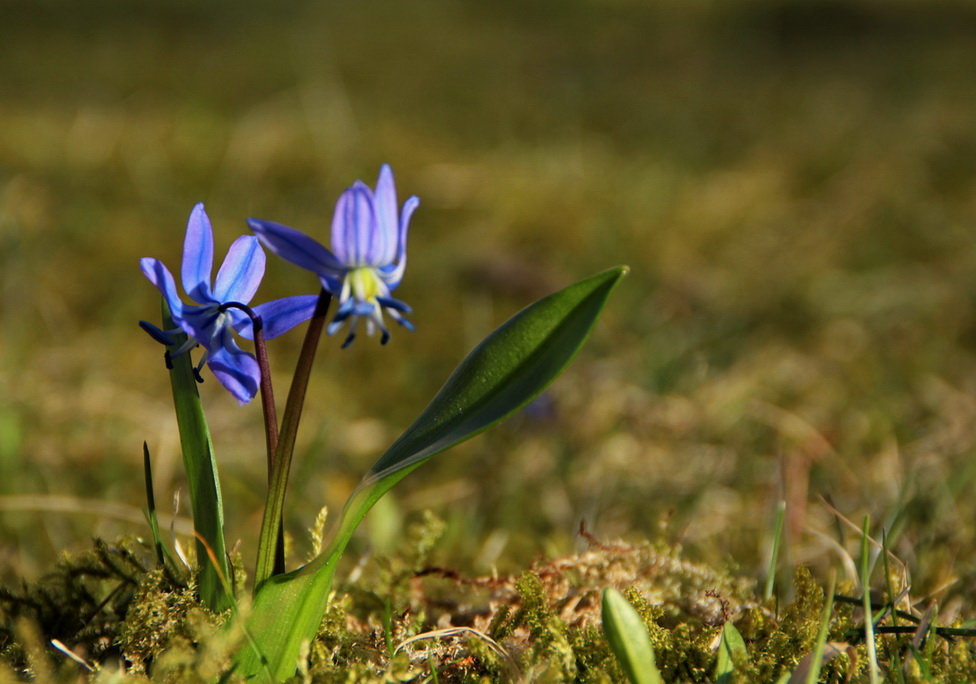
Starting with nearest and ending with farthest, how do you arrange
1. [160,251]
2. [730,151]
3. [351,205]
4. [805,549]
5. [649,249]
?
[351,205] < [805,549] < [160,251] < [649,249] < [730,151]

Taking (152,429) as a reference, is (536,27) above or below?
above

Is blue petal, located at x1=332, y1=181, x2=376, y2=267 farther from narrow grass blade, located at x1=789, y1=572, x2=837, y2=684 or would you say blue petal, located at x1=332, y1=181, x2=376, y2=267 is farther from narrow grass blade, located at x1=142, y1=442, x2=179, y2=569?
narrow grass blade, located at x1=789, y1=572, x2=837, y2=684

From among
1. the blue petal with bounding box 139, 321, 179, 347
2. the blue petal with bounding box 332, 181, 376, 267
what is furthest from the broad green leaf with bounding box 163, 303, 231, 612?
the blue petal with bounding box 332, 181, 376, 267

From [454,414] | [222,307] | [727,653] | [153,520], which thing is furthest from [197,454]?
[727,653]

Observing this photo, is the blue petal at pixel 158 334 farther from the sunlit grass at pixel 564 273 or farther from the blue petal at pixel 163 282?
the sunlit grass at pixel 564 273

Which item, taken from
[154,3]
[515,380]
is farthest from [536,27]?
[515,380]

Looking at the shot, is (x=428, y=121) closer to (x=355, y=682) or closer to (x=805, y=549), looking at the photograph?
(x=805, y=549)
